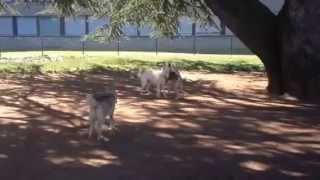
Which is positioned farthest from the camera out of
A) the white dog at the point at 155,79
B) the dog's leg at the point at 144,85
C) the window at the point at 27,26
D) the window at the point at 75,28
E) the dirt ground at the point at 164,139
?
the window at the point at 27,26

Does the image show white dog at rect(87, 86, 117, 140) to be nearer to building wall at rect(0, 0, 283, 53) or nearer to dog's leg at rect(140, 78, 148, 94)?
dog's leg at rect(140, 78, 148, 94)

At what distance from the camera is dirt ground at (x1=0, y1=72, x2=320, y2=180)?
8.23 meters

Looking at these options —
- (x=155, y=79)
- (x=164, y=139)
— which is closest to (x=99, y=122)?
(x=164, y=139)

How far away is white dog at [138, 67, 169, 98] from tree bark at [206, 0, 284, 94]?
2275 mm

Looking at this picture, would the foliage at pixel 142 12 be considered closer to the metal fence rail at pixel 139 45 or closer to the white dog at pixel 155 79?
the white dog at pixel 155 79

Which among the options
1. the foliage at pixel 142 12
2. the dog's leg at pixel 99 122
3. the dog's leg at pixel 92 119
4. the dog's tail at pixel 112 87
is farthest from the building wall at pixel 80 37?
the dog's leg at pixel 99 122

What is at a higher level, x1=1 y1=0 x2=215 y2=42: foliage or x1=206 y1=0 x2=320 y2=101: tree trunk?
A: x1=1 y1=0 x2=215 y2=42: foliage

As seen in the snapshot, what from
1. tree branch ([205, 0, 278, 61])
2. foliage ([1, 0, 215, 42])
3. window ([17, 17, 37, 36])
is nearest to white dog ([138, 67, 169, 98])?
tree branch ([205, 0, 278, 61])

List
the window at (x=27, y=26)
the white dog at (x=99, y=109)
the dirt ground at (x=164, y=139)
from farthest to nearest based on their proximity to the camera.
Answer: the window at (x=27, y=26) → the white dog at (x=99, y=109) → the dirt ground at (x=164, y=139)

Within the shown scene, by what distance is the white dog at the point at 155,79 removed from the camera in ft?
48.6

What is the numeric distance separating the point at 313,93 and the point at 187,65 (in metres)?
12.8

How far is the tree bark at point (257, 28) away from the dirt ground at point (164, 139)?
1.13 metres

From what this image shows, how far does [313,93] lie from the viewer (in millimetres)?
15117

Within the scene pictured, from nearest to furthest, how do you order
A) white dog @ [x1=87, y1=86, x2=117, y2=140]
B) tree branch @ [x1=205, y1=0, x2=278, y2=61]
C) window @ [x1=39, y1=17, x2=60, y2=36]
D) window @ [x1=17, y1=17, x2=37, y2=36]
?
white dog @ [x1=87, y1=86, x2=117, y2=140]
tree branch @ [x1=205, y1=0, x2=278, y2=61]
window @ [x1=39, y1=17, x2=60, y2=36]
window @ [x1=17, y1=17, x2=37, y2=36]
